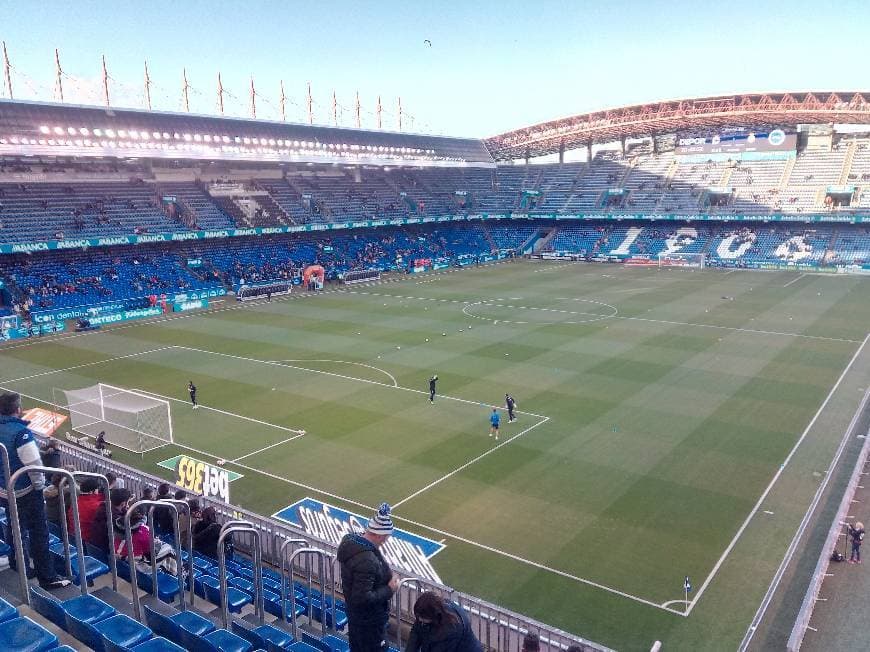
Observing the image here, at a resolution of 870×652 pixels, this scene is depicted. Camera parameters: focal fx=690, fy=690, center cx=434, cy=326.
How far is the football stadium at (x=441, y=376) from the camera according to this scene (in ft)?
36.2

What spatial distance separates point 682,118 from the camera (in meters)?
81.7

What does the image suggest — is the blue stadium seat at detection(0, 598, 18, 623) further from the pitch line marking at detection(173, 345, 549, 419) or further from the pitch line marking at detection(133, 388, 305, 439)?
the pitch line marking at detection(173, 345, 549, 419)

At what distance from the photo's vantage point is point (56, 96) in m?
57.4

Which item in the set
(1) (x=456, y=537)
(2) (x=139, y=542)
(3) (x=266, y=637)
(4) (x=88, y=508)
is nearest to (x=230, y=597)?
(2) (x=139, y=542)

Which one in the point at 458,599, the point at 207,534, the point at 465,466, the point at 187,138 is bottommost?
the point at 465,466

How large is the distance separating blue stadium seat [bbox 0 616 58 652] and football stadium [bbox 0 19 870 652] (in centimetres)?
11

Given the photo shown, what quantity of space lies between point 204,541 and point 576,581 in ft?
28.2

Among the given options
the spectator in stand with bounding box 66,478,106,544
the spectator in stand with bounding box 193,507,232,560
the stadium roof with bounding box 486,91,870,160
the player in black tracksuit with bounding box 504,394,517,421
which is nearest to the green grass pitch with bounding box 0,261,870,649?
the player in black tracksuit with bounding box 504,394,517,421

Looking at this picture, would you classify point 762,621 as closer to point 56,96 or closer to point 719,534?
point 719,534

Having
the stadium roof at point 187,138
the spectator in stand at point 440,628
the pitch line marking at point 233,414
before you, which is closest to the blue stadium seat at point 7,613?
the spectator in stand at point 440,628

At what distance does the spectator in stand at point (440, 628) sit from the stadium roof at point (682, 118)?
8280 cm

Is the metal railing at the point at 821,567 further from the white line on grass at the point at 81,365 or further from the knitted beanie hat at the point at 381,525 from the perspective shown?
the white line on grass at the point at 81,365

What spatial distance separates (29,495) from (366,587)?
3.77 metres

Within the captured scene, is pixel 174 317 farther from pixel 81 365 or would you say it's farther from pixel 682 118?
pixel 682 118
